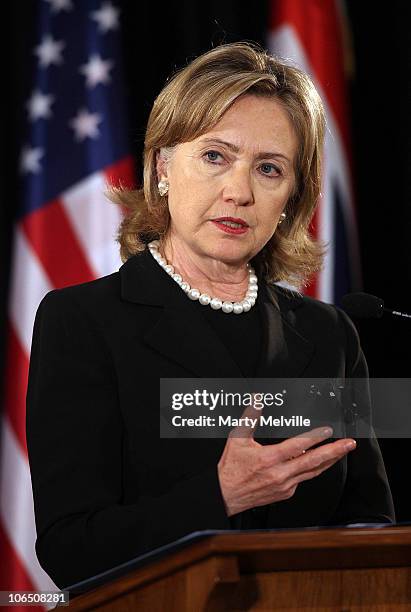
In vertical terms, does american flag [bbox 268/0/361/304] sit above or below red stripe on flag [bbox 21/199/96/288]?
above

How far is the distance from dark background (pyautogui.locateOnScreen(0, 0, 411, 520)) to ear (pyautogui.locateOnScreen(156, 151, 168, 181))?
105 cm

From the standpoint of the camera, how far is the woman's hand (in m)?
1.34

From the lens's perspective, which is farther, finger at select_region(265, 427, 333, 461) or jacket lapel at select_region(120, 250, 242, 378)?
jacket lapel at select_region(120, 250, 242, 378)

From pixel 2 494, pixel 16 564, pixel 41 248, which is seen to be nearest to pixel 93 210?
pixel 41 248

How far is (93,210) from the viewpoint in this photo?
10.2ft

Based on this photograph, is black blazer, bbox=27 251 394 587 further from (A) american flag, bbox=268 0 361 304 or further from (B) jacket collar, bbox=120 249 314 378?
(A) american flag, bbox=268 0 361 304

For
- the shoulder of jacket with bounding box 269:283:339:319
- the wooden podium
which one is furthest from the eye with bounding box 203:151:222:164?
the wooden podium

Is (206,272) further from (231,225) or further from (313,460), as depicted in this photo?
(313,460)

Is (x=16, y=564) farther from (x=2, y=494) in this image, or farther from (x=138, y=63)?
(x=138, y=63)

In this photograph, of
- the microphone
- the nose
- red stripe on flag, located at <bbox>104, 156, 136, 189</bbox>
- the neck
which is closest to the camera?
the microphone

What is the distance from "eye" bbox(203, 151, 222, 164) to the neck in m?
0.19

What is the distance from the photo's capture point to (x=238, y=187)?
1.91 metres

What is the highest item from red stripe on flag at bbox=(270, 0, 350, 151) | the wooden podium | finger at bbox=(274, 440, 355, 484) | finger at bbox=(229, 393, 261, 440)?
red stripe on flag at bbox=(270, 0, 350, 151)

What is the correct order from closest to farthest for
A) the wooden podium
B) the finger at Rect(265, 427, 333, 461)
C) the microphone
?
the wooden podium → the finger at Rect(265, 427, 333, 461) → the microphone
